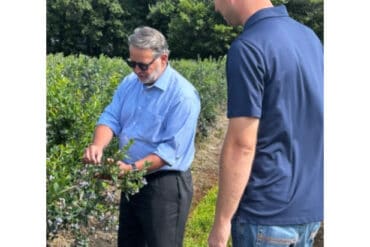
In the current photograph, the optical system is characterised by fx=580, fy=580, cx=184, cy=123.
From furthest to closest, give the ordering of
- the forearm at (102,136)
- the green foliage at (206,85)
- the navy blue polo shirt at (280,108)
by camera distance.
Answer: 1. the green foliage at (206,85)
2. the forearm at (102,136)
3. the navy blue polo shirt at (280,108)

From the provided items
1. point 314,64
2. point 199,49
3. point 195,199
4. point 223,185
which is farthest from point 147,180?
point 199,49

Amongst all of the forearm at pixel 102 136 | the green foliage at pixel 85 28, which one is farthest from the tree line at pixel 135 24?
the forearm at pixel 102 136

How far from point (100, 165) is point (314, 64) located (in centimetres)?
106

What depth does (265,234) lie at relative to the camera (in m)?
1.75

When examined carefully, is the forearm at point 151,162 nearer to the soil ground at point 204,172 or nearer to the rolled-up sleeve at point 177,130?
the rolled-up sleeve at point 177,130

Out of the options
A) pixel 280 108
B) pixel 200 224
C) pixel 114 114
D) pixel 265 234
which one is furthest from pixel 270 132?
pixel 200 224

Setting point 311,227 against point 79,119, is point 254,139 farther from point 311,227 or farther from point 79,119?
point 79,119

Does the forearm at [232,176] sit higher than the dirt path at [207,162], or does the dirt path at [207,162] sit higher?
the forearm at [232,176]

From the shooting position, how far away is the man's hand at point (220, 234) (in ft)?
5.71

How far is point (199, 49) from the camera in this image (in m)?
9.39

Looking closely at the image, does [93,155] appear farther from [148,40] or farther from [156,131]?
[148,40]

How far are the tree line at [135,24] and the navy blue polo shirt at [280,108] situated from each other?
15.7 ft

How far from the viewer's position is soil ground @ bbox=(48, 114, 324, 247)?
4.17m

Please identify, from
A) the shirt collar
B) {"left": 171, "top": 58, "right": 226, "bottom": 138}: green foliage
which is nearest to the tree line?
{"left": 171, "top": 58, "right": 226, "bottom": 138}: green foliage
